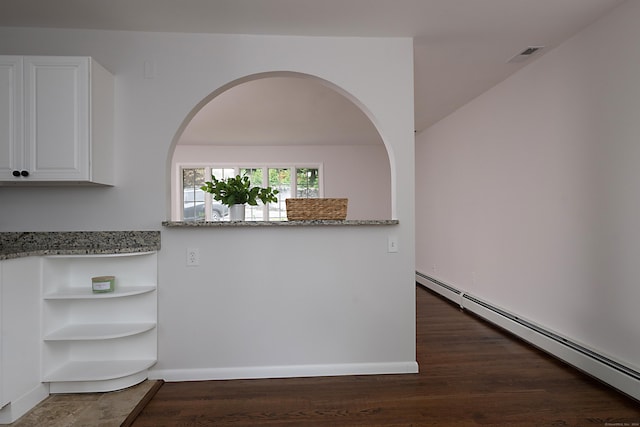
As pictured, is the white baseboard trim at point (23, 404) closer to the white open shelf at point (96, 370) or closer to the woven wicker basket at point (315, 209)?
the white open shelf at point (96, 370)

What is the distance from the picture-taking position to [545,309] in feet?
10.1

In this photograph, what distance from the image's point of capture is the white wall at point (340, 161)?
7133 millimetres

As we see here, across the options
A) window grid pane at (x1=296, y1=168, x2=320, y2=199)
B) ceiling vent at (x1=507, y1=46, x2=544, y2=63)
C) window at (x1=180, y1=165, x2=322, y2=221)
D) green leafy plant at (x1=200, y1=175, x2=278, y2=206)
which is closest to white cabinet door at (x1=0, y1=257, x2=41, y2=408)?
green leafy plant at (x1=200, y1=175, x2=278, y2=206)

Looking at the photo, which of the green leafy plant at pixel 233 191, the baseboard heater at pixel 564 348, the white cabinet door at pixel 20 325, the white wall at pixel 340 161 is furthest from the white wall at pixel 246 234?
the white wall at pixel 340 161

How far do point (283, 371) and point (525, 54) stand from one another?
3164mm

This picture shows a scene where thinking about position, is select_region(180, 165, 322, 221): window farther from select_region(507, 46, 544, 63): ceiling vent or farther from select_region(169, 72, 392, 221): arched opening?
select_region(507, 46, 544, 63): ceiling vent

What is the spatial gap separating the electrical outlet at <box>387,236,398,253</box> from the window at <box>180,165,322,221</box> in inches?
180

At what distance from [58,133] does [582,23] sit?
359 cm

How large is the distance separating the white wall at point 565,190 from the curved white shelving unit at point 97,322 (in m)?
3.11

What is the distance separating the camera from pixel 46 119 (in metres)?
2.29

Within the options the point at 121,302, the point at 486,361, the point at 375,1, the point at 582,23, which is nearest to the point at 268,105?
the point at 375,1

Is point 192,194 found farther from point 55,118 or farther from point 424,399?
point 424,399

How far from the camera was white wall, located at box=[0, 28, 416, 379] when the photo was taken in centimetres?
260

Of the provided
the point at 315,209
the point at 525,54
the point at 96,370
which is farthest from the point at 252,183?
the point at 525,54
